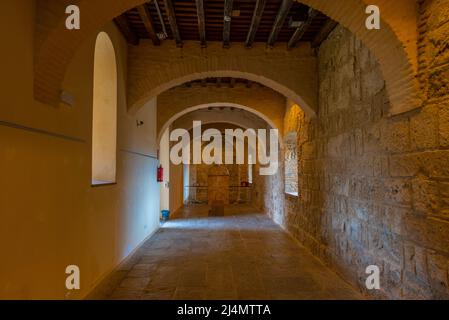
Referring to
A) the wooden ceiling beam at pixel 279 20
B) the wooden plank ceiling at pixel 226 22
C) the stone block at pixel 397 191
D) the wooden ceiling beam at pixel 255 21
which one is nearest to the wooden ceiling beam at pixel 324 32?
the wooden plank ceiling at pixel 226 22

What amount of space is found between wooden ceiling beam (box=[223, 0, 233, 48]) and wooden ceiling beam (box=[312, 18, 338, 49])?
3.86ft

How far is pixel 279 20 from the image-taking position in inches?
152

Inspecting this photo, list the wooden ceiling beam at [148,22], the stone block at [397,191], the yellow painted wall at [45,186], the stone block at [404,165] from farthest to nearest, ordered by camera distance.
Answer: the wooden ceiling beam at [148,22]
the stone block at [397,191]
the stone block at [404,165]
the yellow painted wall at [45,186]

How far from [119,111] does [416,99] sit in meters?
3.16

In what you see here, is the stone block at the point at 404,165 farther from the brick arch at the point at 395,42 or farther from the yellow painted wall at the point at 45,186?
the yellow painted wall at the point at 45,186

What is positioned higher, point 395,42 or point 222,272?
point 395,42

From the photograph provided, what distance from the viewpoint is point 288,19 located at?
405cm

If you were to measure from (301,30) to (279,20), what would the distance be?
1.43 ft

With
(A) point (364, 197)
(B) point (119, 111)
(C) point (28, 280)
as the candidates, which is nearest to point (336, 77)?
(A) point (364, 197)

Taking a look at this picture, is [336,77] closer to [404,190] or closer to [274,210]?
[404,190]

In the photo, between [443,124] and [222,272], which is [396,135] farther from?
[222,272]

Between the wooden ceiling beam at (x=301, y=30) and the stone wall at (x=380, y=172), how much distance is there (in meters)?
0.36

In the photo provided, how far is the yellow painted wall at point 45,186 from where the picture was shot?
1.84 m

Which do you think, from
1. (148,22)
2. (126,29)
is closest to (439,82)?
(148,22)
